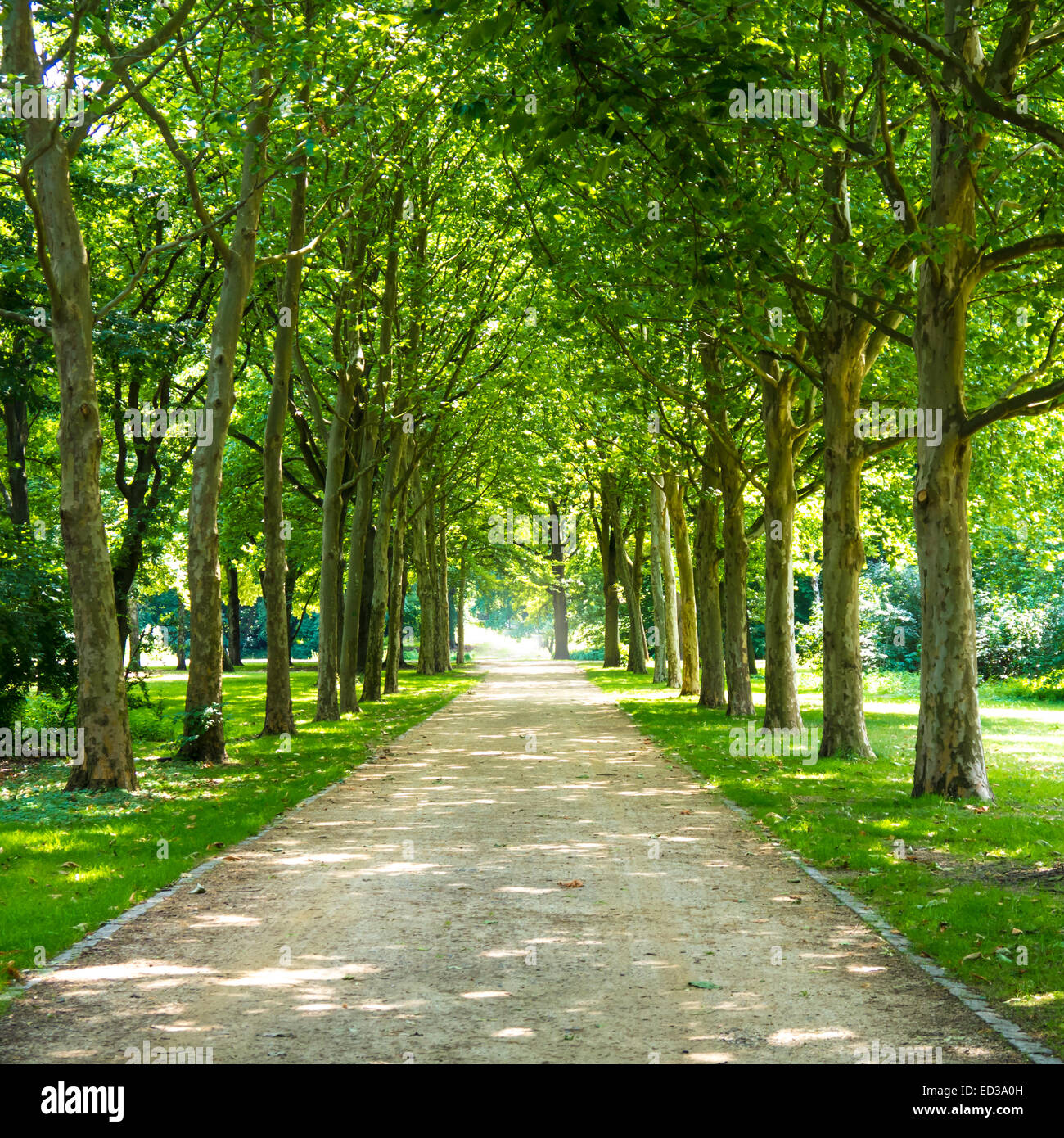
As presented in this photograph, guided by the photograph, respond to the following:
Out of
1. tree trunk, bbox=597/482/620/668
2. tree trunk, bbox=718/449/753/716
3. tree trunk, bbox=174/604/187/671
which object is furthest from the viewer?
tree trunk, bbox=174/604/187/671

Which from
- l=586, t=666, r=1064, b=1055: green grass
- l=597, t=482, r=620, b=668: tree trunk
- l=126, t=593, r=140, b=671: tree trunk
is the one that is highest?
l=597, t=482, r=620, b=668: tree trunk

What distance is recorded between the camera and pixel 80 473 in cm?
1166

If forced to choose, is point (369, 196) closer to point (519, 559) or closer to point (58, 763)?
point (58, 763)

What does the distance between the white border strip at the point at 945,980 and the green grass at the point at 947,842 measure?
0.07 m

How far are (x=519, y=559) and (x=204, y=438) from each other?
4397 cm

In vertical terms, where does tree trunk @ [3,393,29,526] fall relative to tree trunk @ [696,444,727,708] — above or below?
above

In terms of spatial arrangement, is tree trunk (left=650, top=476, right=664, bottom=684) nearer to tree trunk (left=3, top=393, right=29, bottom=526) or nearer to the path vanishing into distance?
tree trunk (left=3, top=393, right=29, bottom=526)

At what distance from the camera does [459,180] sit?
22.8m

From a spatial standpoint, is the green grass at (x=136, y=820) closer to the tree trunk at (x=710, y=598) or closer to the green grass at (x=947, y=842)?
the green grass at (x=947, y=842)

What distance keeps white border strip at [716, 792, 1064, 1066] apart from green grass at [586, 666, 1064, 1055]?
7cm

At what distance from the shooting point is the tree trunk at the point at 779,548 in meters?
17.4

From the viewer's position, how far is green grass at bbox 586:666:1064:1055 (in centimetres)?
604

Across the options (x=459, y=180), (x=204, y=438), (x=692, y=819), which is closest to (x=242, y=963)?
(x=692, y=819)

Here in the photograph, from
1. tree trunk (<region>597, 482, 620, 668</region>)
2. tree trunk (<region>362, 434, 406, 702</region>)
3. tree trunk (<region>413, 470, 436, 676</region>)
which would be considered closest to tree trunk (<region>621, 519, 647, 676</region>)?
tree trunk (<region>597, 482, 620, 668</region>)
